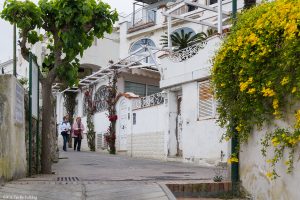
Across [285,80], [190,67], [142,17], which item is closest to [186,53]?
[190,67]

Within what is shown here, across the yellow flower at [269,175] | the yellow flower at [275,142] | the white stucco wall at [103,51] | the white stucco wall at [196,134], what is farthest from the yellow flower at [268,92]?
the white stucco wall at [103,51]

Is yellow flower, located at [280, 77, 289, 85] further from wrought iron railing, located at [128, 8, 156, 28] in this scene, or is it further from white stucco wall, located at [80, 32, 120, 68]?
white stucco wall, located at [80, 32, 120, 68]

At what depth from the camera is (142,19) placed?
26766mm

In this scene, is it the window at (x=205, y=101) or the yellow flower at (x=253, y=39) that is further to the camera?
the window at (x=205, y=101)

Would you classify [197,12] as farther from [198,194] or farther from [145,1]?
[198,194]

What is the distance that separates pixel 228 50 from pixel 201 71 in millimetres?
8159

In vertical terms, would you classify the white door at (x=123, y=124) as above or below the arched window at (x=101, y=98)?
below

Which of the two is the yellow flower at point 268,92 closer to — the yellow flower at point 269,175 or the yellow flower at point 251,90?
the yellow flower at point 251,90

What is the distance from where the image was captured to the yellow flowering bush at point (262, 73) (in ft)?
19.7

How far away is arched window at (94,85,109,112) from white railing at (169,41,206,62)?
27.1 ft

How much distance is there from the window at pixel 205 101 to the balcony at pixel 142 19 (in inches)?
398

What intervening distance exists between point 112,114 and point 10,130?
616 inches

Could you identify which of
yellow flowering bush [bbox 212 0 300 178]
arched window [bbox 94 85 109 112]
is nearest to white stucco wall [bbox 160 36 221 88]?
yellow flowering bush [bbox 212 0 300 178]

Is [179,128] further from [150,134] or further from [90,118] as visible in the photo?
[90,118]
